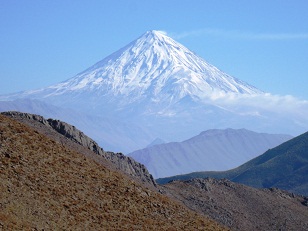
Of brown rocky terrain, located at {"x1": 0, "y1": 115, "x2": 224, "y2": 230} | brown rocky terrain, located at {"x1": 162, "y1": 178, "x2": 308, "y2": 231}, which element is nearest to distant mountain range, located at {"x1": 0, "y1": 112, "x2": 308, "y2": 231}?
brown rocky terrain, located at {"x1": 0, "y1": 115, "x2": 224, "y2": 230}

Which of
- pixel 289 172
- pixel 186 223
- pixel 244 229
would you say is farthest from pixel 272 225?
pixel 289 172

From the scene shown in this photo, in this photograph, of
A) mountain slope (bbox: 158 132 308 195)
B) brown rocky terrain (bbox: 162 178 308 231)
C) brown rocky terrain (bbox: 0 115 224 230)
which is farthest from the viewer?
mountain slope (bbox: 158 132 308 195)

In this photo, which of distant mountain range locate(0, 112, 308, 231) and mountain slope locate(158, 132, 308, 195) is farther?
mountain slope locate(158, 132, 308, 195)

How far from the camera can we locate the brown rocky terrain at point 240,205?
44469 mm

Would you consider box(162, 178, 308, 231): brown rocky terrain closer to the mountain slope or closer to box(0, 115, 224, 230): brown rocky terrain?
box(0, 115, 224, 230): brown rocky terrain

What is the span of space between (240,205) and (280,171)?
6318 cm

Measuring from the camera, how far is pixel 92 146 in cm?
4106

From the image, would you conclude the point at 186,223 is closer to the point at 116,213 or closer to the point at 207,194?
the point at 116,213

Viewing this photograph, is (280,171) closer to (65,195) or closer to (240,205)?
(240,205)

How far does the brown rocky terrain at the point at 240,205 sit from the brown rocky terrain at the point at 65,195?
2096cm

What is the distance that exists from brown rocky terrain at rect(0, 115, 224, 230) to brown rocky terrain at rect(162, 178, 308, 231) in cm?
2096

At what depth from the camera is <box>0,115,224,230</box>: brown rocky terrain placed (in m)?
18.3

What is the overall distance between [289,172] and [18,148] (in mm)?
90545

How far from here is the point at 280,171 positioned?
109 meters
